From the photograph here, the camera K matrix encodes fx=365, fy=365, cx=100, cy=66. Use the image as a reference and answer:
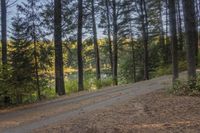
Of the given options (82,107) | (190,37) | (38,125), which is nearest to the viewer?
(38,125)

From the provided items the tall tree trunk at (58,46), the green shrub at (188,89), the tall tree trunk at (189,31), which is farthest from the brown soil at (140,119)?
the tall tree trunk at (58,46)

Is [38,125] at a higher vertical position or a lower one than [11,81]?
lower

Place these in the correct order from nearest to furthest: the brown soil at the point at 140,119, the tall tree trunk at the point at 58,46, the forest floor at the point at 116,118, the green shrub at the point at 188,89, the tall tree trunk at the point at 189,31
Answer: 1. the brown soil at the point at 140,119
2. the forest floor at the point at 116,118
3. the green shrub at the point at 188,89
4. the tall tree trunk at the point at 189,31
5. the tall tree trunk at the point at 58,46

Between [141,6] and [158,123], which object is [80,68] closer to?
[141,6]

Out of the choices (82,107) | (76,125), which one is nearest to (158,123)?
(76,125)

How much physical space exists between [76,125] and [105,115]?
164 centimetres

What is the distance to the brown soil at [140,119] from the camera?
355 inches

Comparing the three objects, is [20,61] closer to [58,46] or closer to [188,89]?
[58,46]

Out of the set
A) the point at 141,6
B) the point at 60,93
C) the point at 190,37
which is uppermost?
A: the point at 141,6

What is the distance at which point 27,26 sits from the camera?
67.1 feet

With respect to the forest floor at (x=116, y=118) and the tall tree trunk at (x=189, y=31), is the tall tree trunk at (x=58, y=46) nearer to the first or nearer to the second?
the forest floor at (x=116, y=118)

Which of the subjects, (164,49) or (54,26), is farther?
(164,49)

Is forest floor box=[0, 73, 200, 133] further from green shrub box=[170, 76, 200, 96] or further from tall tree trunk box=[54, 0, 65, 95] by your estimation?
tall tree trunk box=[54, 0, 65, 95]

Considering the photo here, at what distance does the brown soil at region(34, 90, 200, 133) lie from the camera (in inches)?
355
